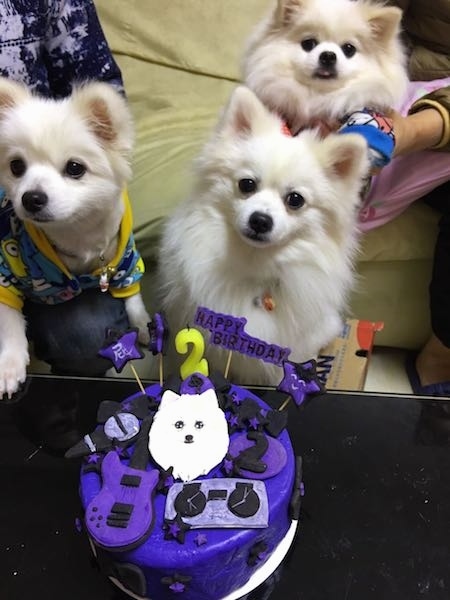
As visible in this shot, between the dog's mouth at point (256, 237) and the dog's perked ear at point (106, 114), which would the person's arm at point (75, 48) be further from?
the dog's mouth at point (256, 237)

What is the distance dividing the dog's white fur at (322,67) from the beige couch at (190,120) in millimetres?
337

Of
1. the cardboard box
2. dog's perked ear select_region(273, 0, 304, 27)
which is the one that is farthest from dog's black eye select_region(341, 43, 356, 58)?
the cardboard box

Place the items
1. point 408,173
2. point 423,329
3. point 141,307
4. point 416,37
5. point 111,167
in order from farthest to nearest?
point 423,329 → point 416,37 → point 408,173 → point 141,307 → point 111,167

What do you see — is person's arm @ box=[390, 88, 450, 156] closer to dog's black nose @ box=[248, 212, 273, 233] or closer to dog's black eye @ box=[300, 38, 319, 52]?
dog's black eye @ box=[300, 38, 319, 52]

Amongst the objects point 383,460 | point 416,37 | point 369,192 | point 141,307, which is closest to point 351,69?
point 369,192

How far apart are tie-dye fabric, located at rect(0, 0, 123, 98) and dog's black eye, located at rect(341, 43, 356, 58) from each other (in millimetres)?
534

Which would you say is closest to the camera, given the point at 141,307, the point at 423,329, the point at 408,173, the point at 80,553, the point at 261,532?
the point at 261,532

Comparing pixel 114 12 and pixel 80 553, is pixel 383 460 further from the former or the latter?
pixel 114 12

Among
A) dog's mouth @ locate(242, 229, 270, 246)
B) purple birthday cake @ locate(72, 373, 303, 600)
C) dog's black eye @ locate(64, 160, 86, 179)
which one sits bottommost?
purple birthday cake @ locate(72, 373, 303, 600)

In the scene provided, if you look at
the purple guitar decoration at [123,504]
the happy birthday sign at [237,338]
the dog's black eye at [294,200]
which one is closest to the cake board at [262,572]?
the purple guitar decoration at [123,504]

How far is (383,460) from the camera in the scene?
110 cm

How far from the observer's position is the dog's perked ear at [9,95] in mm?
1014

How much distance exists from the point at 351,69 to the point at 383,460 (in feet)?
2.89

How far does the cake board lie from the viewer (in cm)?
89
